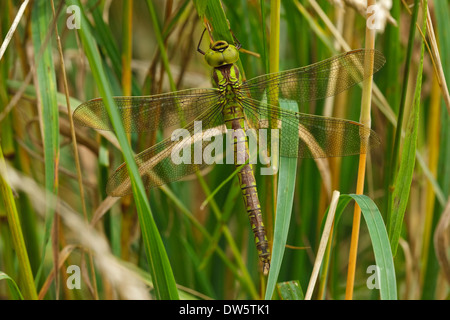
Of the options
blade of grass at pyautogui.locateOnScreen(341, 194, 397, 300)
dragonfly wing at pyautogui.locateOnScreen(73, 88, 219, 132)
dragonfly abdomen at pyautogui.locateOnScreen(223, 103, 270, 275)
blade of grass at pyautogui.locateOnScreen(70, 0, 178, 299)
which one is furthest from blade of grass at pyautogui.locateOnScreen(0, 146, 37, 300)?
blade of grass at pyautogui.locateOnScreen(341, 194, 397, 300)

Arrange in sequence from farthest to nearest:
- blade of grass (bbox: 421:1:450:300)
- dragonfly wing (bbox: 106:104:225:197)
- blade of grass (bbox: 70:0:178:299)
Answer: blade of grass (bbox: 421:1:450:300)
dragonfly wing (bbox: 106:104:225:197)
blade of grass (bbox: 70:0:178:299)

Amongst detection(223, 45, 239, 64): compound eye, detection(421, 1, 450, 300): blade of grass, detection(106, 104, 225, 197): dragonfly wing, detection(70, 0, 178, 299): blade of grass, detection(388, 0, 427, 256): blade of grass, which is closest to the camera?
detection(70, 0, 178, 299): blade of grass

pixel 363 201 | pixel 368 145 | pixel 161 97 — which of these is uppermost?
pixel 161 97

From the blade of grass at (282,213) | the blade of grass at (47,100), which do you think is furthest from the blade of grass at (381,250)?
the blade of grass at (47,100)

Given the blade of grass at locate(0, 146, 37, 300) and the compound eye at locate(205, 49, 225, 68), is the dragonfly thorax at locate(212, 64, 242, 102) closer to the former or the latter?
the compound eye at locate(205, 49, 225, 68)

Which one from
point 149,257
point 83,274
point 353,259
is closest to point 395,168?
point 353,259
